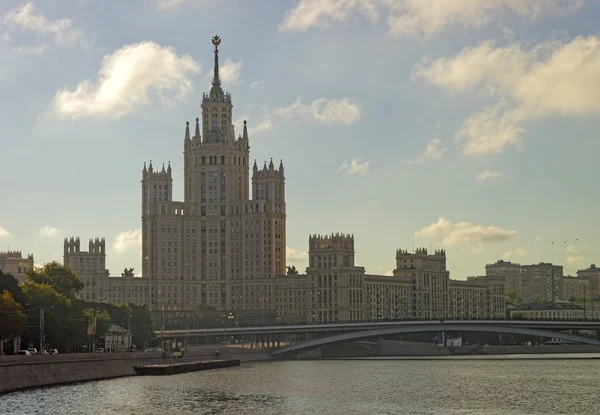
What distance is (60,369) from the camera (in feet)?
517

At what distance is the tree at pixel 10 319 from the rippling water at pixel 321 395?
11.7 metres

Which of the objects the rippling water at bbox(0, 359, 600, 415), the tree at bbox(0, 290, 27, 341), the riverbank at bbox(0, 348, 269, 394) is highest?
the tree at bbox(0, 290, 27, 341)

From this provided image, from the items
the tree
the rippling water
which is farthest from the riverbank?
the tree

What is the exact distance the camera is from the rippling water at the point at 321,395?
421 feet

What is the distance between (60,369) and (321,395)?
109 ft

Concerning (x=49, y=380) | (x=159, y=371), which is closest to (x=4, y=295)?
(x=49, y=380)

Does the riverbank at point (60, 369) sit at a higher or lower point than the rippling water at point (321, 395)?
higher

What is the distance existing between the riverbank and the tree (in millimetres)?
6491

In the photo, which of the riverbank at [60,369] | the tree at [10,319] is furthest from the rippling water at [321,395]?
the tree at [10,319]

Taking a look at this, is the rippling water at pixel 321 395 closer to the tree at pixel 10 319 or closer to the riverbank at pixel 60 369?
the riverbank at pixel 60 369

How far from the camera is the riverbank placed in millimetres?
140875

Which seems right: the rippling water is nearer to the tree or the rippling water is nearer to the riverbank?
the riverbank

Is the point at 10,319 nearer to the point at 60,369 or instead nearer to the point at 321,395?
the point at 60,369

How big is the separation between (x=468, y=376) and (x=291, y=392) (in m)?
45.5
